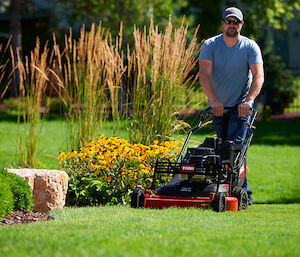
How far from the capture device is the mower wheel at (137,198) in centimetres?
600

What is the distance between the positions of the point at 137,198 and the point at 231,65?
177cm

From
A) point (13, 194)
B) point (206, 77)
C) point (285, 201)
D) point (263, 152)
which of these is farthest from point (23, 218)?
point (263, 152)

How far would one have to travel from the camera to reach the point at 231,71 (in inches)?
252

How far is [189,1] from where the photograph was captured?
23141 millimetres

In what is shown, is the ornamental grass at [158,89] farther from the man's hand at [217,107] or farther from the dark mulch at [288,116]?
the dark mulch at [288,116]

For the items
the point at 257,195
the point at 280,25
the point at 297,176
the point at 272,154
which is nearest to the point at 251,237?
the point at 257,195

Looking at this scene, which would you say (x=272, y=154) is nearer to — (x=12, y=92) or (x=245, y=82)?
(x=245, y=82)

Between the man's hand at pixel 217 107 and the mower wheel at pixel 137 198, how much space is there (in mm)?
1153

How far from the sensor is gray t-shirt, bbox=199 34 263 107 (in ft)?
20.7

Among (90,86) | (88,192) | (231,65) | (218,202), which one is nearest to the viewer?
(218,202)

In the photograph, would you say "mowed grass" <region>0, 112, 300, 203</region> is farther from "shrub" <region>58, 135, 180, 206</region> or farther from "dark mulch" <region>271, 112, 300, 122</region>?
"dark mulch" <region>271, 112, 300, 122</region>

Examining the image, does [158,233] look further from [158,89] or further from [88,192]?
[158,89]

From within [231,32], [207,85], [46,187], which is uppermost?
[231,32]

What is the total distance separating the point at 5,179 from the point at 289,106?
17.4 metres
